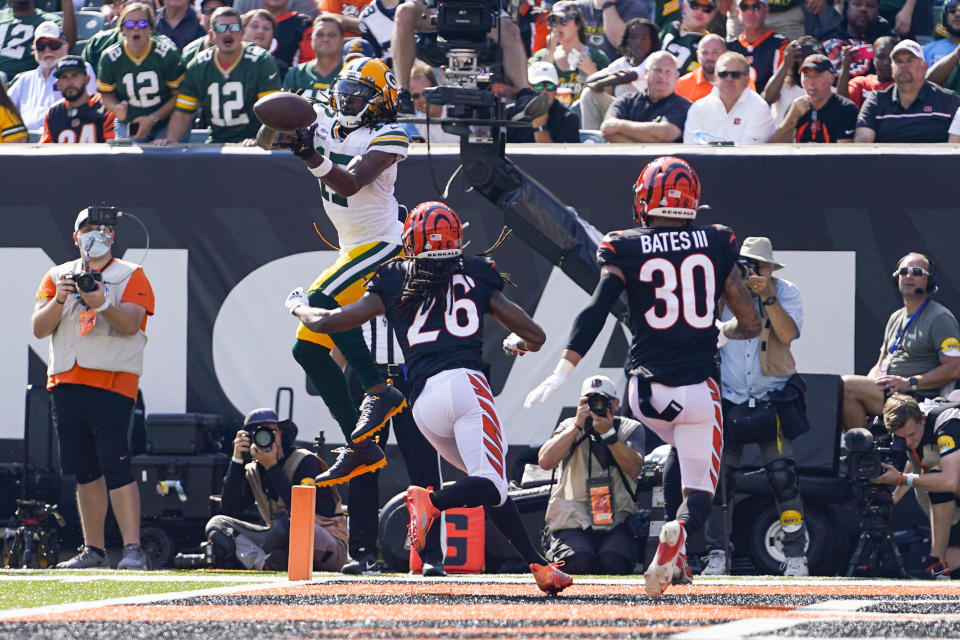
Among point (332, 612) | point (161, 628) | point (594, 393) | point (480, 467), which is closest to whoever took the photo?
point (161, 628)

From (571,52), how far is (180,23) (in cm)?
329

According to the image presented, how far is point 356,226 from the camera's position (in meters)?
7.46

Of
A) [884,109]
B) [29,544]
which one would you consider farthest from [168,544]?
[884,109]

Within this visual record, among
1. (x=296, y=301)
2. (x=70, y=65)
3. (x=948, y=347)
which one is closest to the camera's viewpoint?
(x=296, y=301)

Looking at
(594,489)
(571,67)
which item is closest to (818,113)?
(571,67)

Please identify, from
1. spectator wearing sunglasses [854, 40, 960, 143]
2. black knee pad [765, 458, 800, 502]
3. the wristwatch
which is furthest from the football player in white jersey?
spectator wearing sunglasses [854, 40, 960, 143]

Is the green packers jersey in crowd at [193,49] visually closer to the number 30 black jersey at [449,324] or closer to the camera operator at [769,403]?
the camera operator at [769,403]

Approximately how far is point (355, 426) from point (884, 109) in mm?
4752

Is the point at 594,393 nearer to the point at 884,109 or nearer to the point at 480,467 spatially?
the point at 480,467

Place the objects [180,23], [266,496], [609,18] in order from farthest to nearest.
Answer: [609,18]
[180,23]
[266,496]

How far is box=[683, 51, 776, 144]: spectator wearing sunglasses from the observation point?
10.3 m

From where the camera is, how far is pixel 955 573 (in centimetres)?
871

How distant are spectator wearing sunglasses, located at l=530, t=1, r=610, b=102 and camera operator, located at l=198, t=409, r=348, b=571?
442 centimetres

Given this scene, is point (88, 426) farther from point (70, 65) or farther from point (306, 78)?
point (70, 65)
